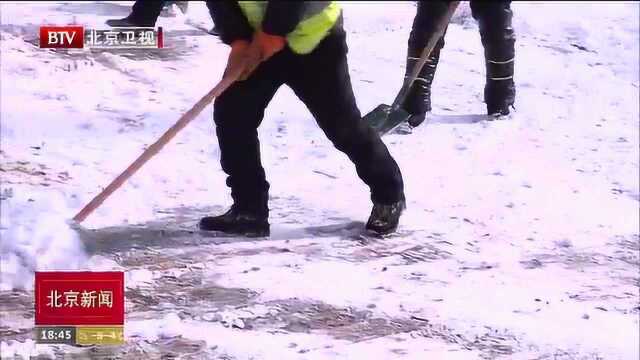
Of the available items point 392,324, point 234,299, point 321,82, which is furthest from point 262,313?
point 321,82

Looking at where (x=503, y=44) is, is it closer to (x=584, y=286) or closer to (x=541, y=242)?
(x=541, y=242)

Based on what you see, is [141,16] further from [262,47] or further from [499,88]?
[499,88]

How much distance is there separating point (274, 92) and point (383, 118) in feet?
1.35

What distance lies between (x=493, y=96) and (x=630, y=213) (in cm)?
39

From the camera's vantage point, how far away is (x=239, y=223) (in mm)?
1763

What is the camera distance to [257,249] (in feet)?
5.70

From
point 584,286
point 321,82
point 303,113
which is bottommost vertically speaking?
point 584,286

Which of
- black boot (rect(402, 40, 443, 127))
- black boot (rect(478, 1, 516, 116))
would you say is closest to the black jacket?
black boot (rect(402, 40, 443, 127))

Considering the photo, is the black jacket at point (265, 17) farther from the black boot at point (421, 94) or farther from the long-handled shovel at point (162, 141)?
the black boot at point (421, 94)

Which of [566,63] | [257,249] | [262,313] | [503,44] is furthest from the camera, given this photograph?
[566,63]

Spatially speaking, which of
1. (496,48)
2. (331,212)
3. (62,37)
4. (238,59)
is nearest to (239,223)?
(331,212)

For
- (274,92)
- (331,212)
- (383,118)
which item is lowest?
(331,212)

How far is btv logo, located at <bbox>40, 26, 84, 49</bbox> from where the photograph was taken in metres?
1.80

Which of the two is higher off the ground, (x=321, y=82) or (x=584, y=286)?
(x=321, y=82)
